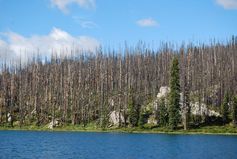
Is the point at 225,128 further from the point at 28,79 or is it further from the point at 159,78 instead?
the point at 28,79

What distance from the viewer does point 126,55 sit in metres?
192

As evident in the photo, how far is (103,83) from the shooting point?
6437 inches

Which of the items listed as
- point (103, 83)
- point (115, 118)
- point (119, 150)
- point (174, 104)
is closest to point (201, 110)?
→ point (174, 104)

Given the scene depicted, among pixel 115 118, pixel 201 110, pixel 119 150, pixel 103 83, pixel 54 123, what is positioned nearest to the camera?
pixel 119 150

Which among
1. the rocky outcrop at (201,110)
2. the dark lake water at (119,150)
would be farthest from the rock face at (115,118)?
the dark lake water at (119,150)

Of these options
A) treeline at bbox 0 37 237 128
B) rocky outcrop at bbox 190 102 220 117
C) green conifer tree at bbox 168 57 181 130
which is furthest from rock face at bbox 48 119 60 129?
rocky outcrop at bbox 190 102 220 117

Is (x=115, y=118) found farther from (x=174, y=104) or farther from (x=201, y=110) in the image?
(x=201, y=110)

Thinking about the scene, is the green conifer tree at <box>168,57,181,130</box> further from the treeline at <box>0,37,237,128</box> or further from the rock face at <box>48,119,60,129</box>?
A: the rock face at <box>48,119,60,129</box>

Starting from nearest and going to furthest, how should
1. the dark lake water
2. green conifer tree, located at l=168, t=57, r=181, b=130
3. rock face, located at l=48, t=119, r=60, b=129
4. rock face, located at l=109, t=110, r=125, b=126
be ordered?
the dark lake water, green conifer tree, located at l=168, t=57, r=181, b=130, rock face, located at l=109, t=110, r=125, b=126, rock face, located at l=48, t=119, r=60, b=129

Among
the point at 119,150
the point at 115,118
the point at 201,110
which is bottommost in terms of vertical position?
the point at 119,150

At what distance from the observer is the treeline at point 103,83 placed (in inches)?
5699

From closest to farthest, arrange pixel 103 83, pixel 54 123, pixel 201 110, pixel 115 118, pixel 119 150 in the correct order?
pixel 119 150 < pixel 201 110 < pixel 115 118 < pixel 54 123 < pixel 103 83

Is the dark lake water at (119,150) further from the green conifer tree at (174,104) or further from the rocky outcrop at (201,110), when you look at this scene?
the rocky outcrop at (201,110)

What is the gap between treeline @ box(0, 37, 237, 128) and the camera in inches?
5699
